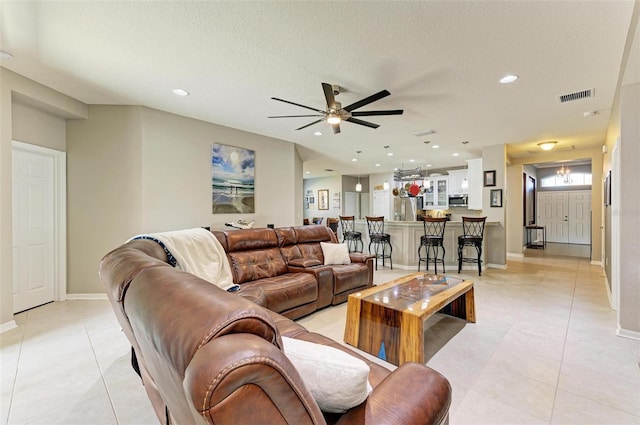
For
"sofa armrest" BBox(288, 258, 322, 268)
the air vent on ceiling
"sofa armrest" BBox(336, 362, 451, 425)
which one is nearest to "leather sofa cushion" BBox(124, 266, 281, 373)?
"sofa armrest" BBox(336, 362, 451, 425)

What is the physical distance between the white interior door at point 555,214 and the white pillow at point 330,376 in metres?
11.4

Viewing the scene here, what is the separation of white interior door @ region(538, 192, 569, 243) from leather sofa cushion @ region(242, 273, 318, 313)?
10.00 m

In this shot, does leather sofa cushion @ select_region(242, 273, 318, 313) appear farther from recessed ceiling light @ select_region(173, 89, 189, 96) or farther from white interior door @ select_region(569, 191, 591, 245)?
white interior door @ select_region(569, 191, 591, 245)

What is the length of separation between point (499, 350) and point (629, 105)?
255 centimetres

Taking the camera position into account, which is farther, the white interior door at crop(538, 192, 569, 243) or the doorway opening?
the white interior door at crop(538, 192, 569, 243)

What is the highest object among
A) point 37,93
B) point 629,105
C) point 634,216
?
point 37,93

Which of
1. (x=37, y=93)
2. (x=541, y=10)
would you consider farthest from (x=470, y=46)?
(x=37, y=93)

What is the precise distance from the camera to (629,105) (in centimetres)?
259

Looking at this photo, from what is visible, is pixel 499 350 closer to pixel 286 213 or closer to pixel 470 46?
pixel 470 46

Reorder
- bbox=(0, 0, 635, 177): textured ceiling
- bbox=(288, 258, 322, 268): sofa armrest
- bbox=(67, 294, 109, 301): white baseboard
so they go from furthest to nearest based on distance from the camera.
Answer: bbox=(67, 294, 109, 301): white baseboard, bbox=(288, 258, 322, 268): sofa armrest, bbox=(0, 0, 635, 177): textured ceiling

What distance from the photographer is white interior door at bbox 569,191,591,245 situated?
8.71 metres

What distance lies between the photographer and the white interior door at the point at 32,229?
3312 millimetres

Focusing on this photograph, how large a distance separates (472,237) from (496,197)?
55.2 inches

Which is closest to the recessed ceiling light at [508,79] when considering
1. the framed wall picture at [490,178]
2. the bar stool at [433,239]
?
the bar stool at [433,239]
